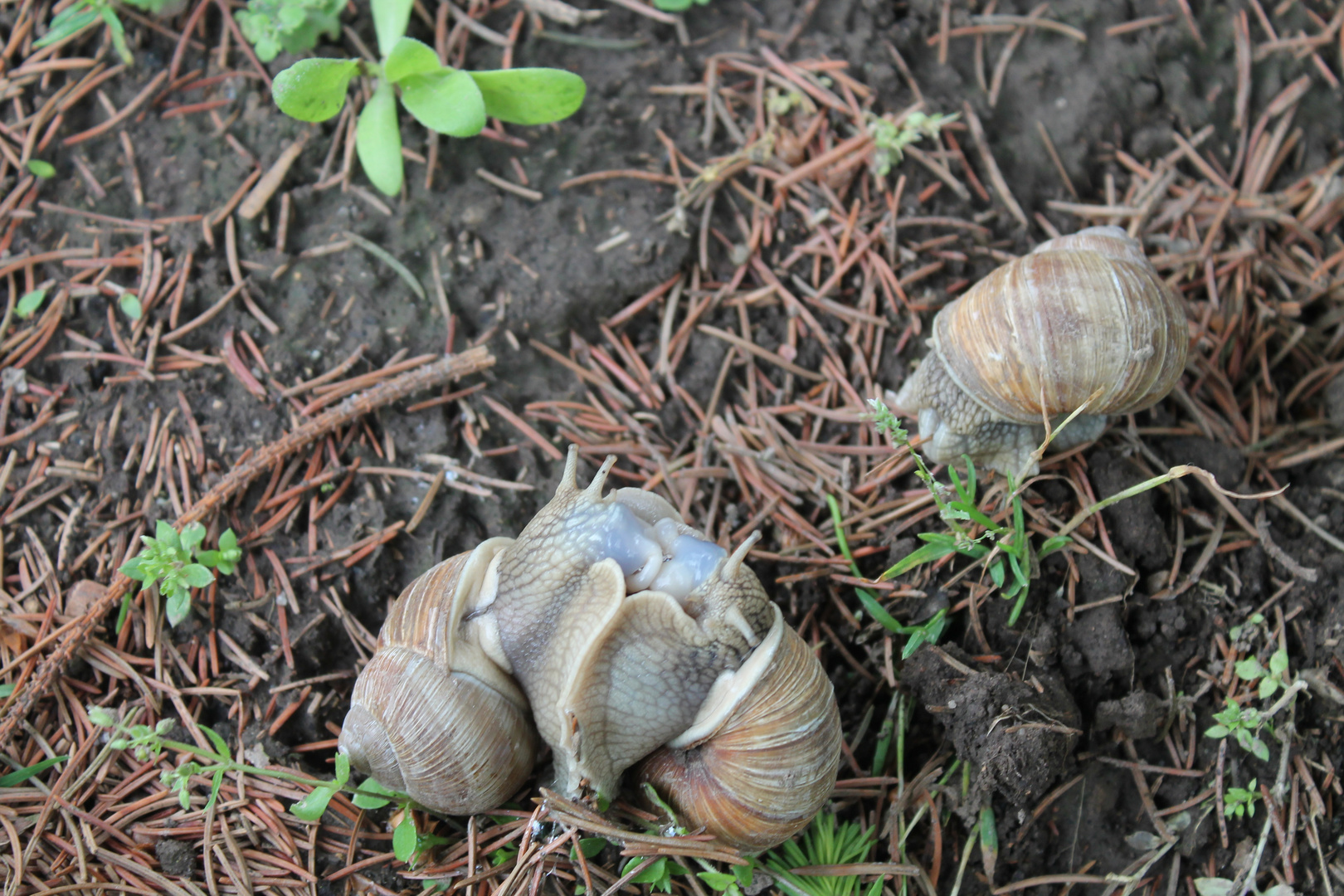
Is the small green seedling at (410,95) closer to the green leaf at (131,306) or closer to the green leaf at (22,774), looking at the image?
the green leaf at (131,306)

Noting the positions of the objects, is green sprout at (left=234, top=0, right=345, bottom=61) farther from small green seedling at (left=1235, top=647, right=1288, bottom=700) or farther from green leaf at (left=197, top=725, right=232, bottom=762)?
small green seedling at (left=1235, top=647, right=1288, bottom=700)

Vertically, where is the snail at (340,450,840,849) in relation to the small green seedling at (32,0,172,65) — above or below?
below

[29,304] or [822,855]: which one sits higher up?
[29,304]

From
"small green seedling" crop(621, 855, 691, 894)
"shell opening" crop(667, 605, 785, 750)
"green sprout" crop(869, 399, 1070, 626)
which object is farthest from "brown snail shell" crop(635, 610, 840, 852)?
"green sprout" crop(869, 399, 1070, 626)

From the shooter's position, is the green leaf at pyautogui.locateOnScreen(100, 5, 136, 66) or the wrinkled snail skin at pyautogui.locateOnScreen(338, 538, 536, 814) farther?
the green leaf at pyautogui.locateOnScreen(100, 5, 136, 66)

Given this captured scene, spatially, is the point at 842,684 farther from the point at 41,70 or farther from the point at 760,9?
the point at 41,70

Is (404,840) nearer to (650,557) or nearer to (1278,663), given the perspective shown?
(650,557)

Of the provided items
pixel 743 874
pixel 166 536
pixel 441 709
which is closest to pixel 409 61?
pixel 166 536
